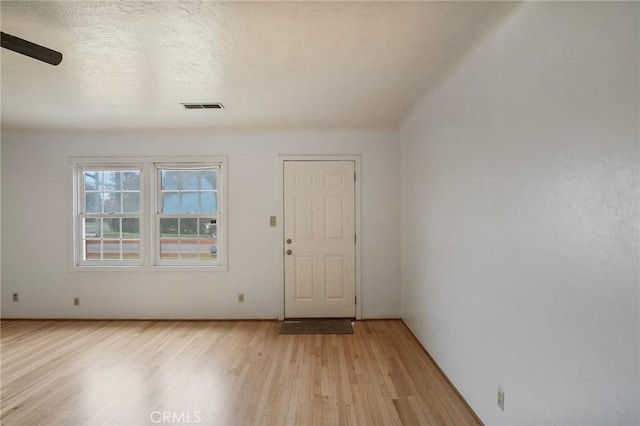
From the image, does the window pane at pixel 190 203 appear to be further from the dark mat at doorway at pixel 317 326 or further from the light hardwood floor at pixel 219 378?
the dark mat at doorway at pixel 317 326

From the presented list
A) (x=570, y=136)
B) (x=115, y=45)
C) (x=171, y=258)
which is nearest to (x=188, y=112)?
(x=115, y=45)

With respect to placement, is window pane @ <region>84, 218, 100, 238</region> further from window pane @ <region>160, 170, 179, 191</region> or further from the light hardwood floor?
the light hardwood floor

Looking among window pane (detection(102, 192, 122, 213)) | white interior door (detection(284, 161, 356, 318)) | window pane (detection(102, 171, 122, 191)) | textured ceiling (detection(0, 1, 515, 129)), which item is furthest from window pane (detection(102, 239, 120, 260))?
white interior door (detection(284, 161, 356, 318))

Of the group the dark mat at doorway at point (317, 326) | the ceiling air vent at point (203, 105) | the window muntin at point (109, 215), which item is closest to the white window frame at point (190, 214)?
the window muntin at point (109, 215)

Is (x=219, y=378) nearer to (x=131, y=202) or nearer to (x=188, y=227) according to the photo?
(x=188, y=227)

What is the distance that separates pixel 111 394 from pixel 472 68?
347 cm

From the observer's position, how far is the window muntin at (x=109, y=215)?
411 cm

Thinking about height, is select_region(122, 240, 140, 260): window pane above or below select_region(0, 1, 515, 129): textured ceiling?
below

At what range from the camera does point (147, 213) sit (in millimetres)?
4059

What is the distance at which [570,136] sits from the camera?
1.25 meters

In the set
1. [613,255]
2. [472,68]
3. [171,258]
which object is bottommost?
[171,258]

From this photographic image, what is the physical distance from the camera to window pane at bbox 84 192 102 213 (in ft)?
13.6

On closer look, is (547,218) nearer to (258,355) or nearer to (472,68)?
(472,68)

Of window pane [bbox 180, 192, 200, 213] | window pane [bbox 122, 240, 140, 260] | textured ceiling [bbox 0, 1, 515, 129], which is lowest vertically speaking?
window pane [bbox 122, 240, 140, 260]
